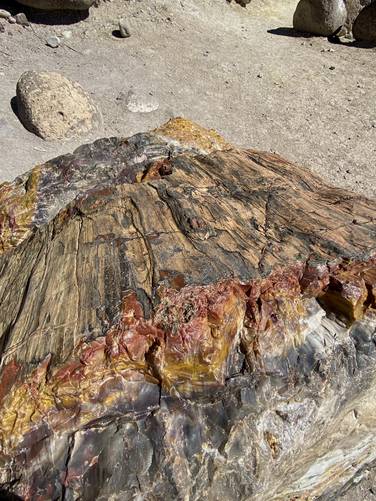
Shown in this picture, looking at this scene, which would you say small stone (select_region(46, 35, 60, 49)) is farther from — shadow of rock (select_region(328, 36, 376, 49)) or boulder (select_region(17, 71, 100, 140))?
shadow of rock (select_region(328, 36, 376, 49))

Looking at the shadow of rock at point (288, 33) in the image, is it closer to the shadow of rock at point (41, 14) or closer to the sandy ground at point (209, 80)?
the sandy ground at point (209, 80)

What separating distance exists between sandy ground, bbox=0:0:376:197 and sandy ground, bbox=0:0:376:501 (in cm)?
2

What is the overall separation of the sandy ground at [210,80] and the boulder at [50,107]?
19 centimetres

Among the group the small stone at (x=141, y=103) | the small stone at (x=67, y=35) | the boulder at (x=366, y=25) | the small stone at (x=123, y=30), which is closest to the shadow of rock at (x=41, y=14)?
the small stone at (x=67, y=35)

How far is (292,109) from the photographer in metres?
9.05

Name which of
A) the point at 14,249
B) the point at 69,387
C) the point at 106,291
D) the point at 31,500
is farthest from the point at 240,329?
the point at 14,249

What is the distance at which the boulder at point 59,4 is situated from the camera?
9430 mm

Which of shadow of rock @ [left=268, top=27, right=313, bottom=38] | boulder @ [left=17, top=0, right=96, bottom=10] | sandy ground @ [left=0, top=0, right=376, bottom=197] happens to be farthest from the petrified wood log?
shadow of rock @ [left=268, top=27, right=313, bottom=38]

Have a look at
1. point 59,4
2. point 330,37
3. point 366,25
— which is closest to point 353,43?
point 366,25

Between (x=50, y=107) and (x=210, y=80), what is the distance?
3.56 m

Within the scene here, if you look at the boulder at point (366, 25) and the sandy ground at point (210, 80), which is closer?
the sandy ground at point (210, 80)

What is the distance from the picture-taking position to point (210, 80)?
9.57 meters

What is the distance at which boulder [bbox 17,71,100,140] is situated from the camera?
7.45 m

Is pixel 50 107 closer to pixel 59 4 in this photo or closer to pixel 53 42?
pixel 53 42
